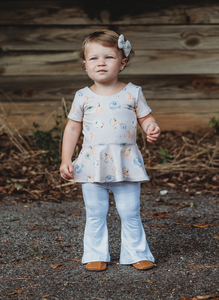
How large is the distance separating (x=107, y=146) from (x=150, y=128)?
0.88 ft

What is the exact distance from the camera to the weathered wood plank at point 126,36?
14.9 feet

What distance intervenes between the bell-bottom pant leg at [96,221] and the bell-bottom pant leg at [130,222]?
80 millimetres

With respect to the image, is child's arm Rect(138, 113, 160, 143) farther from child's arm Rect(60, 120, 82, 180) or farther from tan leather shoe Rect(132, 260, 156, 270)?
tan leather shoe Rect(132, 260, 156, 270)

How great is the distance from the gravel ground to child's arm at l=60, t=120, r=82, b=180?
60cm

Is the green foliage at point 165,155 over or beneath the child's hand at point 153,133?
beneath

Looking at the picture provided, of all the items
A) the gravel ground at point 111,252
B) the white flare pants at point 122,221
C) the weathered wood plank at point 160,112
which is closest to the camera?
the gravel ground at point 111,252

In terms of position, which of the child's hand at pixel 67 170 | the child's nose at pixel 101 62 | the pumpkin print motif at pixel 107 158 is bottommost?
the child's hand at pixel 67 170

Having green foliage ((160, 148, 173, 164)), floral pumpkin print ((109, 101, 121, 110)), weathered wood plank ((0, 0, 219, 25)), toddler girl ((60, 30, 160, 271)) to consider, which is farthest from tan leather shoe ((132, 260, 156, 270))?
weathered wood plank ((0, 0, 219, 25))

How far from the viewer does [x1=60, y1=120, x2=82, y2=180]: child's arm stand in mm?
2041

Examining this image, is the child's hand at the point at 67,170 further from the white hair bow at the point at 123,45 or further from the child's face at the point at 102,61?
the white hair bow at the point at 123,45

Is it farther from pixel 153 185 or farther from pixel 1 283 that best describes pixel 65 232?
pixel 153 185

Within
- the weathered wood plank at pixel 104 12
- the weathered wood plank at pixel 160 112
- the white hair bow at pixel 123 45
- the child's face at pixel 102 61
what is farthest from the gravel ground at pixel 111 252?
the weathered wood plank at pixel 104 12

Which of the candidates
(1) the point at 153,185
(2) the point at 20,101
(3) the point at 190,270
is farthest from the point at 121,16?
(3) the point at 190,270

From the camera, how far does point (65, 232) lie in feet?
8.77
